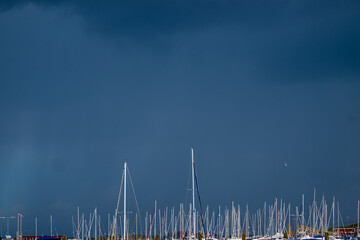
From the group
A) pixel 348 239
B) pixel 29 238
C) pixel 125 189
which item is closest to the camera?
pixel 125 189

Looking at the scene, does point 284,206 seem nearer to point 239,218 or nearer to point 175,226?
point 239,218

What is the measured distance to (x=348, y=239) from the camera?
105438 mm

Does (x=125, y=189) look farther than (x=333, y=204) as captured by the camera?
No

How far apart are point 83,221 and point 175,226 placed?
850 inches

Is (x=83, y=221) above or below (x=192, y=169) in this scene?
below

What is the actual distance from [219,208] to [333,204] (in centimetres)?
2671

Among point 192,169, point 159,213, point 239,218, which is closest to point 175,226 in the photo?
point 159,213

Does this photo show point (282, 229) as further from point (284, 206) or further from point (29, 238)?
point (29, 238)

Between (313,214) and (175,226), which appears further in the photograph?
(175,226)

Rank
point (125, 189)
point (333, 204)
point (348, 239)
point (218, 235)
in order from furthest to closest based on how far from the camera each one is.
Answer: 1. point (218, 235)
2. point (333, 204)
3. point (348, 239)
4. point (125, 189)

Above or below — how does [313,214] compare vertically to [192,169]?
below

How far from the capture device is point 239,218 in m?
130

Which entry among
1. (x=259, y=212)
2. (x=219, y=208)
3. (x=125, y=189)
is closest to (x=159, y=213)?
(x=219, y=208)

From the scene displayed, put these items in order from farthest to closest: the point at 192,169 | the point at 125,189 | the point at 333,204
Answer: the point at 333,204 < the point at 192,169 < the point at 125,189
